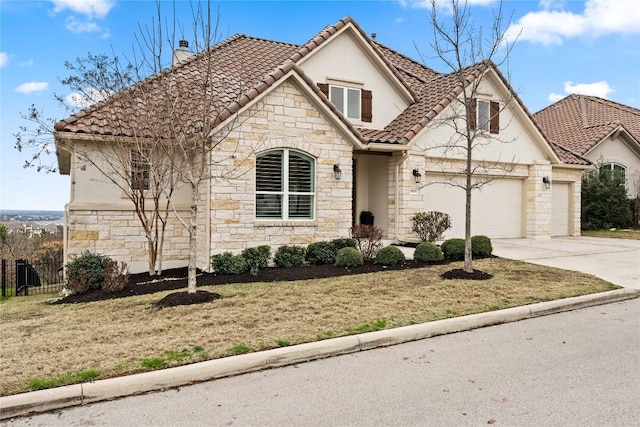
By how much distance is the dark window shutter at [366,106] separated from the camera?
51.5 ft

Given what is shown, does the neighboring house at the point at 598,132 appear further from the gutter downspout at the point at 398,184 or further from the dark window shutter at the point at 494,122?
the gutter downspout at the point at 398,184

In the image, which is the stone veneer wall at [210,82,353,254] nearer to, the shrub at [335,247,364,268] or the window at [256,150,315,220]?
the window at [256,150,315,220]

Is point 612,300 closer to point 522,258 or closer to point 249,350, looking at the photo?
point 522,258

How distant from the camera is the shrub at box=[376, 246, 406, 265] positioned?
1103 cm

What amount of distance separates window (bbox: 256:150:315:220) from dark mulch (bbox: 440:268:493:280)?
414cm

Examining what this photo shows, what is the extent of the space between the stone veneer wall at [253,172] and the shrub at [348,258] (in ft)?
4.37

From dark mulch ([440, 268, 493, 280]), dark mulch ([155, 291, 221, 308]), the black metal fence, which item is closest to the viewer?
dark mulch ([155, 291, 221, 308])

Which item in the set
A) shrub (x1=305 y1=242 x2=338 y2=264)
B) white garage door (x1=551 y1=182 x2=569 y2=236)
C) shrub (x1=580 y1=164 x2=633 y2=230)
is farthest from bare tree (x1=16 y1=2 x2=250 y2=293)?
shrub (x1=580 y1=164 x2=633 y2=230)

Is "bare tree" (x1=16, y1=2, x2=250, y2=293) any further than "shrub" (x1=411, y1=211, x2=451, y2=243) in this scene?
No

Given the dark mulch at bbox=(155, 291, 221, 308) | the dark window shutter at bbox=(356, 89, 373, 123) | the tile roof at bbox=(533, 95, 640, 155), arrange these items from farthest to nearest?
1. the tile roof at bbox=(533, 95, 640, 155)
2. the dark window shutter at bbox=(356, 89, 373, 123)
3. the dark mulch at bbox=(155, 291, 221, 308)

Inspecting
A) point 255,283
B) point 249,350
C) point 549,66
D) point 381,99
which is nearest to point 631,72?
point 549,66

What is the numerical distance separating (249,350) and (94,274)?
5958mm

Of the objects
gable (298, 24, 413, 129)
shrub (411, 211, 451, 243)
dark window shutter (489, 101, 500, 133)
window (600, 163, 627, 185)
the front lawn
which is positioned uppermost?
gable (298, 24, 413, 129)

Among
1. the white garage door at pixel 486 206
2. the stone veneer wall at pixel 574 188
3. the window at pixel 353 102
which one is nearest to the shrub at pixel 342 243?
the white garage door at pixel 486 206
